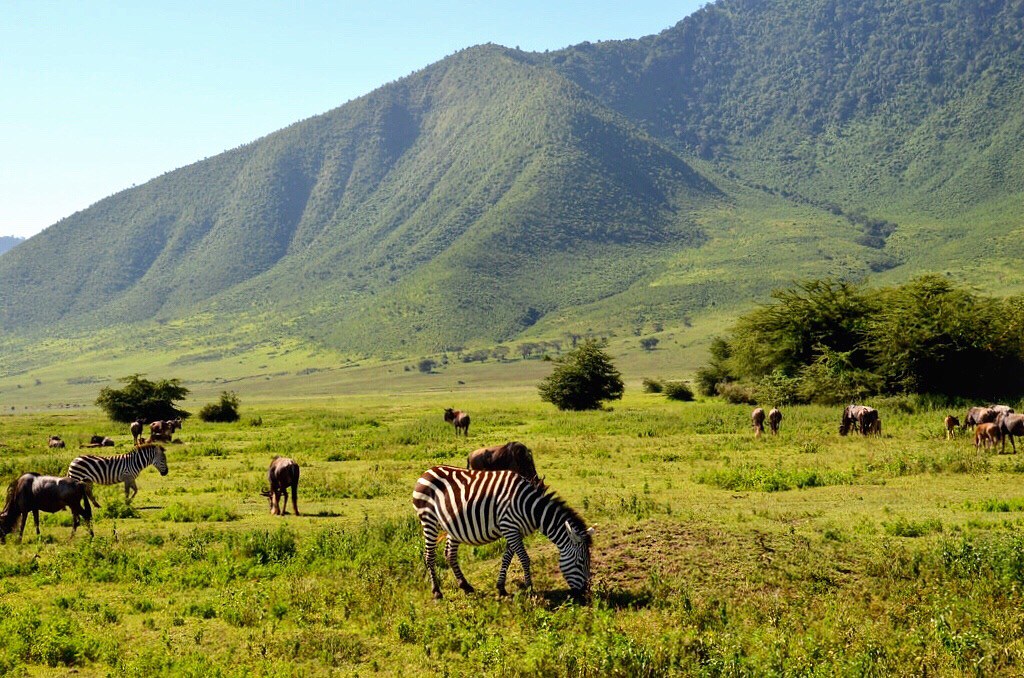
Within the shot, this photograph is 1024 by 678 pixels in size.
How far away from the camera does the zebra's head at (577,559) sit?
41.1 ft

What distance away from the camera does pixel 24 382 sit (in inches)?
7416

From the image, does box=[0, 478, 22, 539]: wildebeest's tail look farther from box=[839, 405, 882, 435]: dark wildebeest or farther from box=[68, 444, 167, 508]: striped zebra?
box=[839, 405, 882, 435]: dark wildebeest

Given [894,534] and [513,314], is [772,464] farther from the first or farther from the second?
[513,314]

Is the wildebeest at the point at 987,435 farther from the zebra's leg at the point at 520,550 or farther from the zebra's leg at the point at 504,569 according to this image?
the zebra's leg at the point at 504,569

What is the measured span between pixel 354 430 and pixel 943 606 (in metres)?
38.7

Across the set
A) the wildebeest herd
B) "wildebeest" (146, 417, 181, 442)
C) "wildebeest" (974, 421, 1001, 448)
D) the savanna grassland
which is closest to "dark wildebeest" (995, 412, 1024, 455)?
"wildebeest" (974, 421, 1001, 448)

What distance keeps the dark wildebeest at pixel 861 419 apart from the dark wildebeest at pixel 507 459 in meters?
18.1

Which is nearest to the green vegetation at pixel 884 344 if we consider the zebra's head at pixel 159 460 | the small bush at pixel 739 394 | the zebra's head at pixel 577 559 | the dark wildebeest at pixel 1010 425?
the small bush at pixel 739 394

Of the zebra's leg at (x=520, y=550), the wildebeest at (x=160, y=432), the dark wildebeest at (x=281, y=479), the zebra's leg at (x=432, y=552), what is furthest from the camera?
the wildebeest at (x=160, y=432)

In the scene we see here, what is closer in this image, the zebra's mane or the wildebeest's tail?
the zebra's mane

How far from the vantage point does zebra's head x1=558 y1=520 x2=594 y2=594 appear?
493 inches

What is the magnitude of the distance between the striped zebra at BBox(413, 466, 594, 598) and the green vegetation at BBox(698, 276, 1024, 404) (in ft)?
121

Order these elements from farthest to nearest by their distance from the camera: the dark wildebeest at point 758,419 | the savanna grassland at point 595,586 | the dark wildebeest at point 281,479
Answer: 1. the dark wildebeest at point 758,419
2. the dark wildebeest at point 281,479
3. the savanna grassland at point 595,586

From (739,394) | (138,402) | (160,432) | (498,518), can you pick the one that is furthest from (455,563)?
(138,402)
